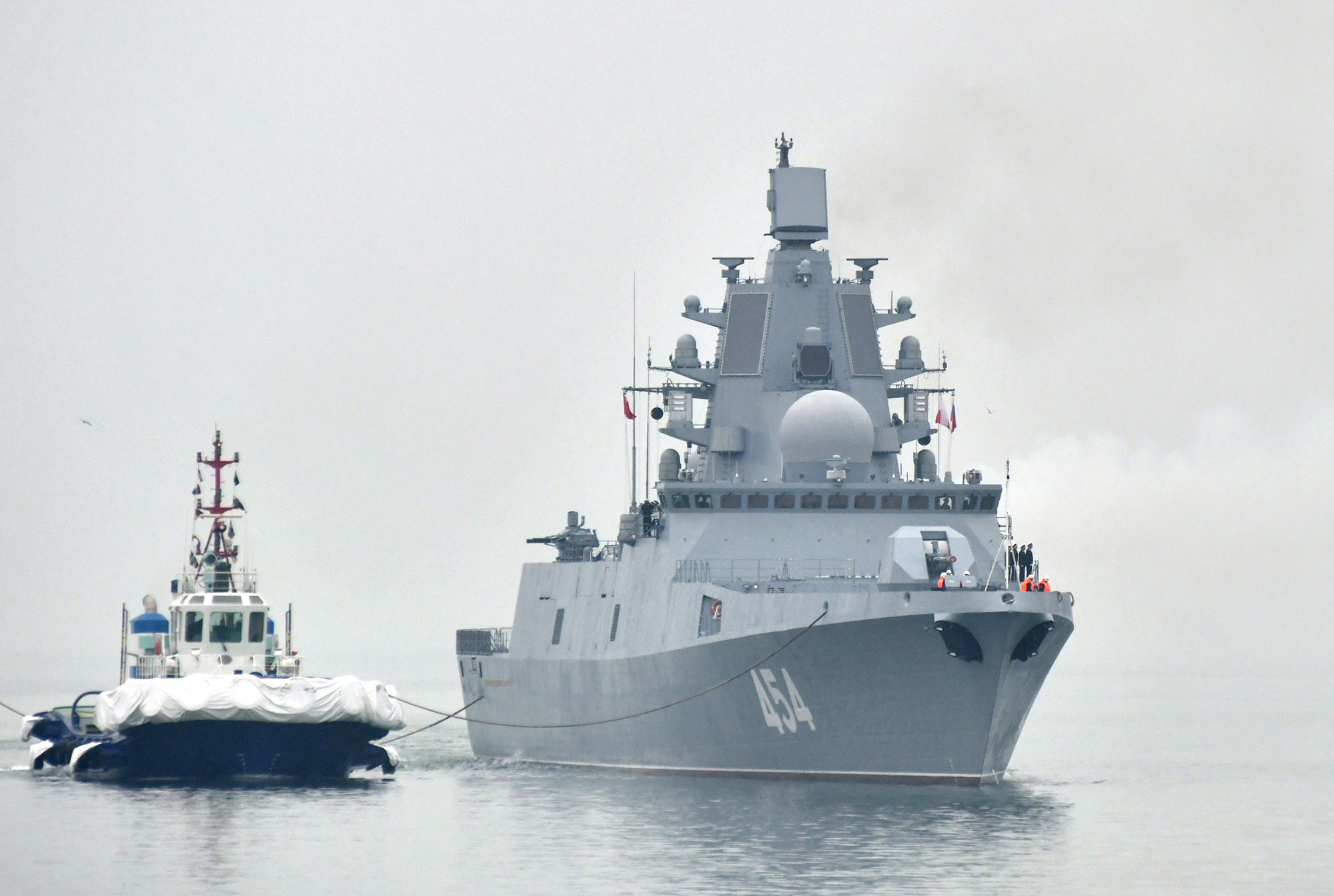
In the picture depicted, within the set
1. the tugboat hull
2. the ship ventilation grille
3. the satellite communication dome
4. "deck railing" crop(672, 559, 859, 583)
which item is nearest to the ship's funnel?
the satellite communication dome

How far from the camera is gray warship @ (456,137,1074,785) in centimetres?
3528

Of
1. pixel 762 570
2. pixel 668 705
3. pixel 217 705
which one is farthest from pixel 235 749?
pixel 762 570

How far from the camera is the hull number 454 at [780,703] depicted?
36.3 m

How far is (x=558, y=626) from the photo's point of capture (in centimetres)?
4566

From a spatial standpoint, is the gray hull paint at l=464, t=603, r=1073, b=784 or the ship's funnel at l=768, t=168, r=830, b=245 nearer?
the gray hull paint at l=464, t=603, r=1073, b=784

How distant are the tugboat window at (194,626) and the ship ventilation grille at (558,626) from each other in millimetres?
7201

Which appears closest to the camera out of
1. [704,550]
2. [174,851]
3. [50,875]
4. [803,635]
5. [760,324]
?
[50,875]

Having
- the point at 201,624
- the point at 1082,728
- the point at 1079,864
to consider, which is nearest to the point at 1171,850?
the point at 1079,864

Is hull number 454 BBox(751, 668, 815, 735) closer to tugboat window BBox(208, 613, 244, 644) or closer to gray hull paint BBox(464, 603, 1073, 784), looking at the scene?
gray hull paint BBox(464, 603, 1073, 784)

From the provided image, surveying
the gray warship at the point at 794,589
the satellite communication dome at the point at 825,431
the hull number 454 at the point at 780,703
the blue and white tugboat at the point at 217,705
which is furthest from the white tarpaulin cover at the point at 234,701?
the satellite communication dome at the point at 825,431

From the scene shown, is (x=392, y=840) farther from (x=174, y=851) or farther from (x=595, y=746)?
(x=595, y=746)

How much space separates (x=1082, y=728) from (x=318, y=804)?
3392 cm

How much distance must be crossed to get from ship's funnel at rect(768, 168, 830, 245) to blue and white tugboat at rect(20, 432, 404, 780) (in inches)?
457

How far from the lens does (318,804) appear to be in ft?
121
